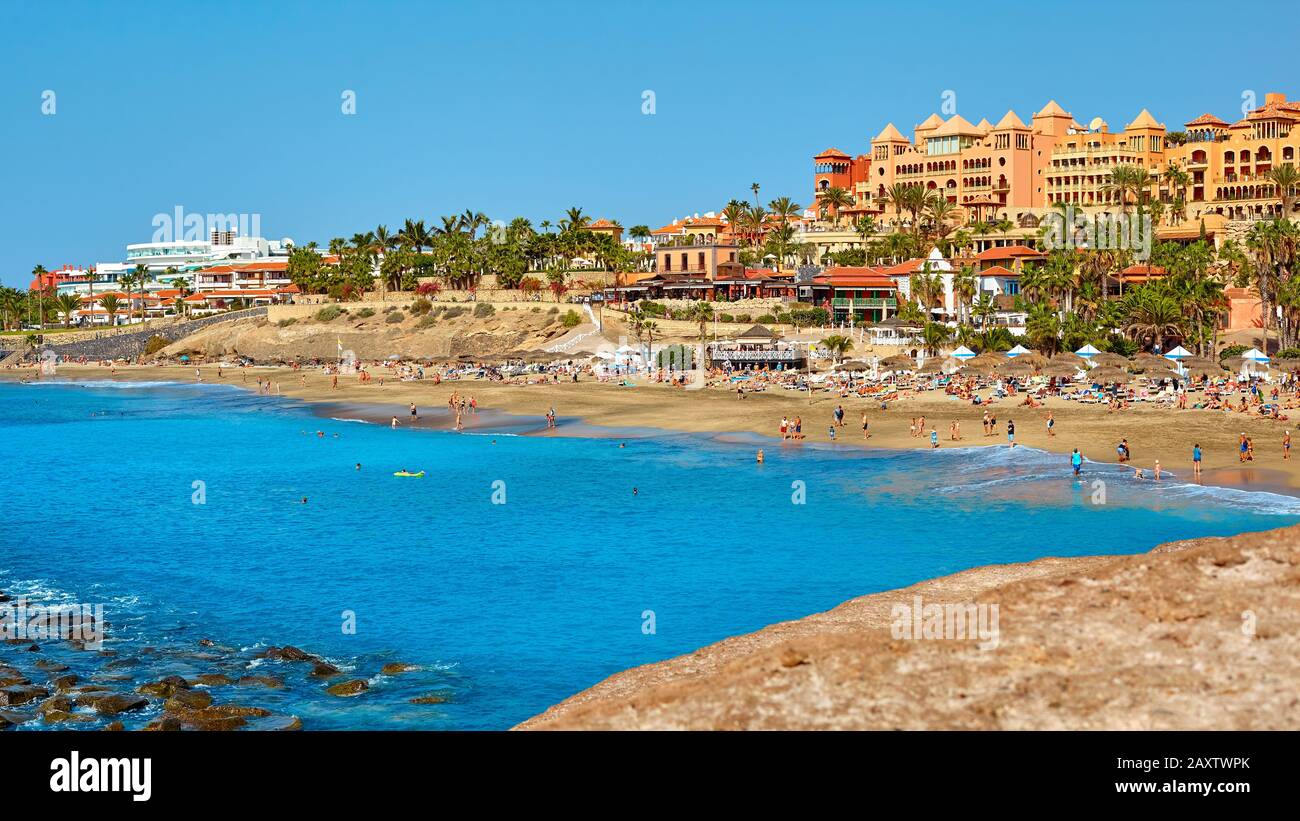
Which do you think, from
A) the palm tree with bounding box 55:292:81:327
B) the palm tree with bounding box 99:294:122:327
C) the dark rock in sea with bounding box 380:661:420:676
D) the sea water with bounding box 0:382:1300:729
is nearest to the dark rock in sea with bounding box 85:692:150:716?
the sea water with bounding box 0:382:1300:729

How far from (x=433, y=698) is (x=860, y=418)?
38.9 metres

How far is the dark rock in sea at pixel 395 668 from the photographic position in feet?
78.2

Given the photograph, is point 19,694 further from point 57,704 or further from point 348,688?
point 348,688

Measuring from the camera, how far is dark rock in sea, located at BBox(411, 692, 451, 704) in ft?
72.0

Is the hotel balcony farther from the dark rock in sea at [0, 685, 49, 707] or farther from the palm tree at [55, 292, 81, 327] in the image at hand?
the palm tree at [55, 292, 81, 327]

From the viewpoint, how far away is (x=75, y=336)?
135m

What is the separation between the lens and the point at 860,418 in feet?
191

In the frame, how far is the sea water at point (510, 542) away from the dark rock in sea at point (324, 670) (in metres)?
0.23

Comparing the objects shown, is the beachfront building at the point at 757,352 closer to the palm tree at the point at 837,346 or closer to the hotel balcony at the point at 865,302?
the palm tree at the point at 837,346

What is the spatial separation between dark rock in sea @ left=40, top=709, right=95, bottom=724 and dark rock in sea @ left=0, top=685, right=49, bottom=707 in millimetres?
1148

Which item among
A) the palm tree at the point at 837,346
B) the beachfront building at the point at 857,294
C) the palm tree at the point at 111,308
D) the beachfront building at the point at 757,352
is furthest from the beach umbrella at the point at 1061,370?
the palm tree at the point at 111,308

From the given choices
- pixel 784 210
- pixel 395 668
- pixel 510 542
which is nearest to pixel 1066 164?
pixel 784 210
